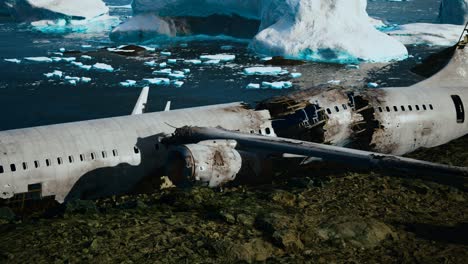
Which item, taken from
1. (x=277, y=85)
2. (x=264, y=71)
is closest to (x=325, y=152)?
(x=277, y=85)

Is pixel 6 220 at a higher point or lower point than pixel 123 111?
higher

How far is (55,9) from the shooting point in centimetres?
12012

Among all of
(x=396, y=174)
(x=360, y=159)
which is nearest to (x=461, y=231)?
(x=360, y=159)

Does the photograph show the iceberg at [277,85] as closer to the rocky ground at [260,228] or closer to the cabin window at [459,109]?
the cabin window at [459,109]

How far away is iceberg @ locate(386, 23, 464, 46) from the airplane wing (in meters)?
78.1

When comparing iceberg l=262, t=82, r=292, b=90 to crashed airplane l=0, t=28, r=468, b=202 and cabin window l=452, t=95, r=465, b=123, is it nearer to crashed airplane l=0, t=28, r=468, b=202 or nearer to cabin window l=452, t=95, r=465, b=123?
crashed airplane l=0, t=28, r=468, b=202

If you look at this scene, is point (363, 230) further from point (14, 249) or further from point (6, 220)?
point (6, 220)

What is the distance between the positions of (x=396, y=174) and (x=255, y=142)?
892 cm

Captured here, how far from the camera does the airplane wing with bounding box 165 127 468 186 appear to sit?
28.5 metres

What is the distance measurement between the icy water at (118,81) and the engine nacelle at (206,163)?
1406 inches

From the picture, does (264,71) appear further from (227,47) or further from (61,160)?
(61,160)

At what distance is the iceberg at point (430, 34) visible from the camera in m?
102

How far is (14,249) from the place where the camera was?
22688mm

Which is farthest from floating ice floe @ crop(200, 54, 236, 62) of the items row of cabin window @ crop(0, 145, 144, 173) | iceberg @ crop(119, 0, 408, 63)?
row of cabin window @ crop(0, 145, 144, 173)
